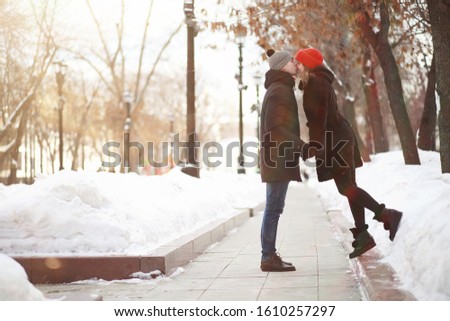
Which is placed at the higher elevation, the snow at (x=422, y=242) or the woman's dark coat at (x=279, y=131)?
the woman's dark coat at (x=279, y=131)

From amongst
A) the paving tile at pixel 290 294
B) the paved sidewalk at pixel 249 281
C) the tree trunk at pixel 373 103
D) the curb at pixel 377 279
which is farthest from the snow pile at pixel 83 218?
the tree trunk at pixel 373 103

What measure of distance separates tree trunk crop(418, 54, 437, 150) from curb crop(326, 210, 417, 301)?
8.84 meters

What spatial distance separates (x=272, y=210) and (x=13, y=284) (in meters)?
3.29

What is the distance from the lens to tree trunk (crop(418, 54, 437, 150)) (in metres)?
15.3

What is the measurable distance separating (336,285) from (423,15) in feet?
26.4

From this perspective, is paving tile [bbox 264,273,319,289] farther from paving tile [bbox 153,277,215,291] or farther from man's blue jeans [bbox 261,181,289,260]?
paving tile [bbox 153,277,215,291]

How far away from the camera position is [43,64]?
30.9 meters

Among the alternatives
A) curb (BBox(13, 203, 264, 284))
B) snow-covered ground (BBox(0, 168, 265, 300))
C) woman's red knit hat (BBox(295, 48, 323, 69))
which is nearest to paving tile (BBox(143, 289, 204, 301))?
curb (BBox(13, 203, 264, 284))

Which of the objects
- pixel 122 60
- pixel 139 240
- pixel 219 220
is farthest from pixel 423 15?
pixel 122 60

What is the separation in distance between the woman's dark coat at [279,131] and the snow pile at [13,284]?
3.07 metres

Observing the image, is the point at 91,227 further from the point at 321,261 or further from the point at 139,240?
the point at 321,261

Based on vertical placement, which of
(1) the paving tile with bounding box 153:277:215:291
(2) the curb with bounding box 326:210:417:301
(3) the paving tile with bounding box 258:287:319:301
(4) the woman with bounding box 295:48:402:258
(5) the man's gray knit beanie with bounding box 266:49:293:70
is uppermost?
(5) the man's gray knit beanie with bounding box 266:49:293:70

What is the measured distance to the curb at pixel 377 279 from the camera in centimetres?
508

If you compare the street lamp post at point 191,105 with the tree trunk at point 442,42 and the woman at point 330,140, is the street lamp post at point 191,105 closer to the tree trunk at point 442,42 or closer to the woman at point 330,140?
the tree trunk at point 442,42
